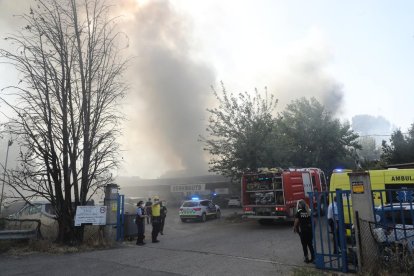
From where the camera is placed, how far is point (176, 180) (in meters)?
46.5

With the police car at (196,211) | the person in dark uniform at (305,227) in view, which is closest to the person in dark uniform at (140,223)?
the person in dark uniform at (305,227)

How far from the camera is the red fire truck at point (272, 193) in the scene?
1677cm

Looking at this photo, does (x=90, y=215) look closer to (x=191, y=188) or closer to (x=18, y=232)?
(x=18, y=232)

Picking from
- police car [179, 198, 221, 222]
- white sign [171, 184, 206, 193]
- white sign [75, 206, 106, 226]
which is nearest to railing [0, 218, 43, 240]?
white sign [75, 206, 106, 226]

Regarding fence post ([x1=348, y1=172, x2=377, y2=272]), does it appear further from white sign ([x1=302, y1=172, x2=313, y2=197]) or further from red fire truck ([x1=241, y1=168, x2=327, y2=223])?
white sign ([x1=302, y1=172, x2=313, y2=197])

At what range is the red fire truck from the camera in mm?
16766

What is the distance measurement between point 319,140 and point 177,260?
78.7ft

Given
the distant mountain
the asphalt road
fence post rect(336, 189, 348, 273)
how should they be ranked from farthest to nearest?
the distant mountain
the asphalt road
fence post rect(336, 189, 348, 273)

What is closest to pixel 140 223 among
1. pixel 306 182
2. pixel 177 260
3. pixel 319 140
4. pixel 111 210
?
pixel 111 210

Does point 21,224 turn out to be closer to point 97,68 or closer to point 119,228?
point 119,228

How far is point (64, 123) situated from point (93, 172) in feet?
7.04

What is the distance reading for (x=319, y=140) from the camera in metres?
30.8

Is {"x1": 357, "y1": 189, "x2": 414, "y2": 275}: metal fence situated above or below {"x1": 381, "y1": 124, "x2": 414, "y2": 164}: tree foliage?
below

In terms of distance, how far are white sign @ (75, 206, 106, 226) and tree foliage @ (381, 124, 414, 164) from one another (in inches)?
1126
